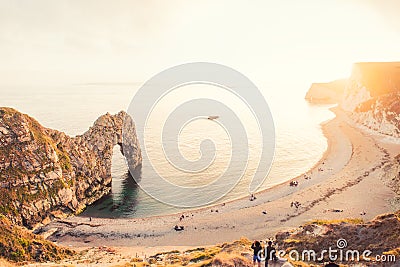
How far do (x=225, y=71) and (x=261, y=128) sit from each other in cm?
8329

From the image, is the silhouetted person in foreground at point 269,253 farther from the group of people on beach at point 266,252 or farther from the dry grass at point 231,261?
the dry grass at point 231,261

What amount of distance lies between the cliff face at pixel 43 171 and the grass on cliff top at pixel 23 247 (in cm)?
950

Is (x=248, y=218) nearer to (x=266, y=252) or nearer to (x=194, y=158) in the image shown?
(x=266, y=252)

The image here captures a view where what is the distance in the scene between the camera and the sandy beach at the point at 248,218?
37.7 meters

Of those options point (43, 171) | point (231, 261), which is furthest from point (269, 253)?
point (43, 171)

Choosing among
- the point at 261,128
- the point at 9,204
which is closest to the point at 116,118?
the point at 9,204

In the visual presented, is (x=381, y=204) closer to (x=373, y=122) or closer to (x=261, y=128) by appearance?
(x=373, y=122)

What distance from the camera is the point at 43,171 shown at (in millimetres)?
42188

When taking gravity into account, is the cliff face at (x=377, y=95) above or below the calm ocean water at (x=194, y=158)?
above

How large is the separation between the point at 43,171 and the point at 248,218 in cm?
3046

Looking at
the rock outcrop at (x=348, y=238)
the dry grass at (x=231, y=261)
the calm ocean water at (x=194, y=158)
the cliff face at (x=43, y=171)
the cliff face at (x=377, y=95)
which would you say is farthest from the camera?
the cliff face at (x=377, y=95)

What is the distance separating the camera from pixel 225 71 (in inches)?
1314

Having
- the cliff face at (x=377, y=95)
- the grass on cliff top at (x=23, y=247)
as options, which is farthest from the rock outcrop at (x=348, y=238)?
the cliff face at (x=377, y=95)

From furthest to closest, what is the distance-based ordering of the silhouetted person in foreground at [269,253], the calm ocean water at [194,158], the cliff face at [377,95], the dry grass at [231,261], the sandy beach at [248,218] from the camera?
the cliff face at [377,95] → the calm ocean water at [194,158] → the sandy beach at [248,218] → the dry grass at [231,261] → the silhouetted person in foreground at [269,253]
